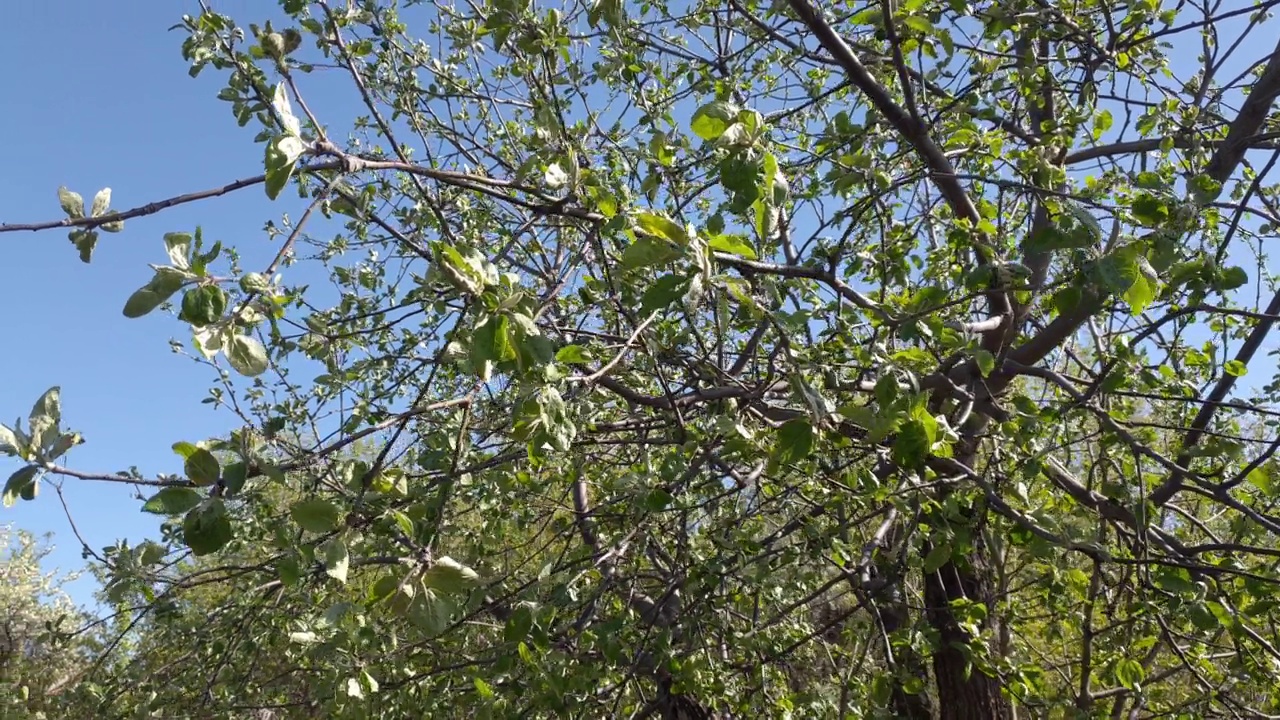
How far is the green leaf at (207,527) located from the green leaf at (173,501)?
3cm

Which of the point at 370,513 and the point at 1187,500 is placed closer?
the point at 370,513

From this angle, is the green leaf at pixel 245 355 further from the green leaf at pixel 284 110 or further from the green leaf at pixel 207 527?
the green leaf at pixel 284 110

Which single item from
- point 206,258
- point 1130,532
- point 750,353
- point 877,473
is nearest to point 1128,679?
point 1130,532

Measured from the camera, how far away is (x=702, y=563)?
276 cm

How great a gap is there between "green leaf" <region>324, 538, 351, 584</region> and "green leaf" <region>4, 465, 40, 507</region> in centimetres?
48

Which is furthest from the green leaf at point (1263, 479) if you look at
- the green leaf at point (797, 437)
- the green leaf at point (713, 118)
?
the green leaf at point (713, 118)

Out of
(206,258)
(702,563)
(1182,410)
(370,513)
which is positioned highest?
(1182,410)

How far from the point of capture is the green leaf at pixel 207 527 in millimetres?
1301

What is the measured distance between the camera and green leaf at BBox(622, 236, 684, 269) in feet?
4.26

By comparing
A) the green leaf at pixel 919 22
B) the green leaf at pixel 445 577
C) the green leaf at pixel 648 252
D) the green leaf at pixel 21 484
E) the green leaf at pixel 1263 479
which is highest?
the green leaf at pixel 919 22

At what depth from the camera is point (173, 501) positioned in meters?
1.34

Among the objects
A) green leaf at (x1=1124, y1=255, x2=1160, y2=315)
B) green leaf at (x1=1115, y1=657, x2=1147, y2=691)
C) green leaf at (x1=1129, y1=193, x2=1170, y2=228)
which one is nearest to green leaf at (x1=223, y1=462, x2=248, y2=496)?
green leaf at (x1=1124, y1=255, x2=1160, y2=315)

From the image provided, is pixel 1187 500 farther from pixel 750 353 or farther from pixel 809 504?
pixel 750 353

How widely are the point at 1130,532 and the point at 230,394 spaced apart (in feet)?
12.9
